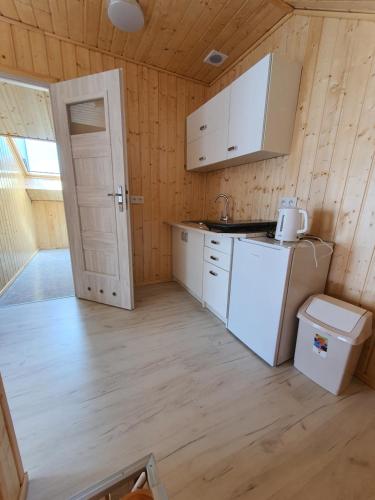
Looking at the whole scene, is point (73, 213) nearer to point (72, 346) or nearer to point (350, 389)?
point (72, 346)

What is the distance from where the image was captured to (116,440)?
3.29ft

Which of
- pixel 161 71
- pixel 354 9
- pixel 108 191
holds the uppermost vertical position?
pixel 161 71

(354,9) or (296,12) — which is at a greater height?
(296,12)

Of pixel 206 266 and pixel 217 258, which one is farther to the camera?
pixel 206 266

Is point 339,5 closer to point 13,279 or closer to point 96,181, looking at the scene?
point 96,181

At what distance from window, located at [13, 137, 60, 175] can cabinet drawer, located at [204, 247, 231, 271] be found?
3.65 metres

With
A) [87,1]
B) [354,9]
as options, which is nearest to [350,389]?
[354,9]

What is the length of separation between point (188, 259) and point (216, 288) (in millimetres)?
598

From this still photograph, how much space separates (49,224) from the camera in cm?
463

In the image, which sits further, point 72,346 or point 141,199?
Answer: point 141,199

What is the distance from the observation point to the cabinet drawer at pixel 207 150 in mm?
2037

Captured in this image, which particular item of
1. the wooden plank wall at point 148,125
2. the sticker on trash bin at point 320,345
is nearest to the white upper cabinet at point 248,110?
the wooden plank wall at point 148,125

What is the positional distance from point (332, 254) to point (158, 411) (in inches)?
58.9

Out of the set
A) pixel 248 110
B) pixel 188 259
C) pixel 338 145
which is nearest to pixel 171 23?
pixel 248 110
